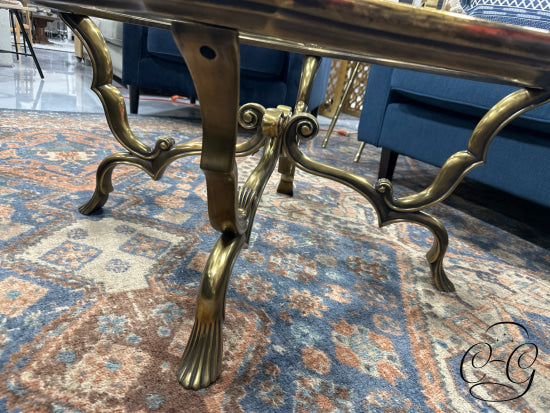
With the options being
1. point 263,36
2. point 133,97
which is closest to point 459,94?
point 263,36

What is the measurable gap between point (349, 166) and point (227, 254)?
1.12 m

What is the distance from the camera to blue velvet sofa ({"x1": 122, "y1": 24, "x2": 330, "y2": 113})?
1.59 meters

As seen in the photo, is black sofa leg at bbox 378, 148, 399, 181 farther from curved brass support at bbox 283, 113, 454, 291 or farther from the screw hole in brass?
the screw hole in brass

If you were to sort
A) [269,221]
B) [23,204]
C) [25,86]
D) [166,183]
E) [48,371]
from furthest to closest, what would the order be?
[25,86]
[166,183]
[269,221]
[23,204]
[48,371]

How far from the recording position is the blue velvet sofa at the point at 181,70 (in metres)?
1.59

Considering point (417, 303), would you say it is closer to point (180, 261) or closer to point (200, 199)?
point (180, 261)

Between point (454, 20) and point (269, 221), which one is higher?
point (454, 20)

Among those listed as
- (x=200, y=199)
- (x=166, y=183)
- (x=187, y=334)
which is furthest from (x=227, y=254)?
(x=166, y=183)

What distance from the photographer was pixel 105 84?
66cm

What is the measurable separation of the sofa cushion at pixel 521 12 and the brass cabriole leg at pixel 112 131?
0.85 m

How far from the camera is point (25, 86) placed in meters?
2.00

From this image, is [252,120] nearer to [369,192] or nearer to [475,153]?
[369,192]

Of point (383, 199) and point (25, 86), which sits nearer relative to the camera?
point (383, 199)

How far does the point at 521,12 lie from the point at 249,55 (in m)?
0.95
